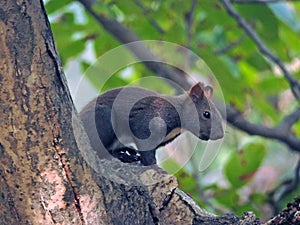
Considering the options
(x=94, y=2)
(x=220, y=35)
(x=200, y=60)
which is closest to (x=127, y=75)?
(x=220, y=35)

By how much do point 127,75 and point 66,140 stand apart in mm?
3177

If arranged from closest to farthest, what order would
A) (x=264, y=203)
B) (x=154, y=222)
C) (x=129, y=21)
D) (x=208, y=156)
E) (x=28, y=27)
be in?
(x=28, y=27), (x=154, y=222), (x=208, y=156), (x=264, y=203), (x=129, y=21)

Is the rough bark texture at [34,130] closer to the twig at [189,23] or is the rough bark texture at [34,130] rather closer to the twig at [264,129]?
the twig at [189,23]

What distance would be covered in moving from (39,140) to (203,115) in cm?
157

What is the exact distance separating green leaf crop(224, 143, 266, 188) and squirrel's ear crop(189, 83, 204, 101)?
1.22ft

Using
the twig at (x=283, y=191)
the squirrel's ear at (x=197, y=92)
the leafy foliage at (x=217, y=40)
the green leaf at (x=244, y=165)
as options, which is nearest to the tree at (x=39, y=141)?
the leafy foliage at (x=217, y=40)

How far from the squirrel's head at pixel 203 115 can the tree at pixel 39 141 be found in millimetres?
1334

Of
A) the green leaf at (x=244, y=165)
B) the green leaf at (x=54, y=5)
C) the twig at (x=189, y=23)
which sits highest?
the green leaf at (x=54, y=5)

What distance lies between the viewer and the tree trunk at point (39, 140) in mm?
1826

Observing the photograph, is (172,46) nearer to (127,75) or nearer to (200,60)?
(200,60)

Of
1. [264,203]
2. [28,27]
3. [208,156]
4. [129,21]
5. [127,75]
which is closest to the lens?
[28,27]

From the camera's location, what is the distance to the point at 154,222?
2088 millimetres

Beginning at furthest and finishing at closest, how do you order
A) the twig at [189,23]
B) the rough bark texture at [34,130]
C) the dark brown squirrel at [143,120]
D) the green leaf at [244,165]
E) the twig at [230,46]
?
1. the twig at [230,46]
2. the twig at [189,23]
3. the green leaf at [244,165]
4. the dark brown squirrel at [143,120]
5. the rough bark texture at [34,130]

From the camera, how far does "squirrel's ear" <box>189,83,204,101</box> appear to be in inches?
127
